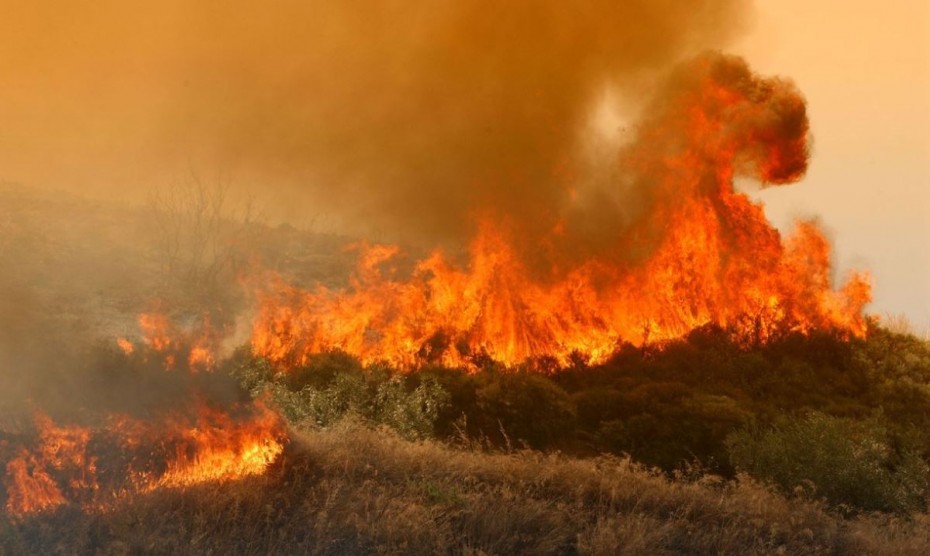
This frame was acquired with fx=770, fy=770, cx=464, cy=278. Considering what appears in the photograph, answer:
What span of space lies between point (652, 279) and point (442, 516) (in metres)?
12.8

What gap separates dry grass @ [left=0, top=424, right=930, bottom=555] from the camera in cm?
757

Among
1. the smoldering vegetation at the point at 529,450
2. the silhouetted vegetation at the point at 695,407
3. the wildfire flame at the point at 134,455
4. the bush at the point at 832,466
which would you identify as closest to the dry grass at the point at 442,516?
the smoldering vegetation at the point at 529,450

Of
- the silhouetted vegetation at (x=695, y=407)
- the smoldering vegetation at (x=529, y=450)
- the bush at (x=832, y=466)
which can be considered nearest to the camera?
the smoldering vegetation at (x=529, y=450)

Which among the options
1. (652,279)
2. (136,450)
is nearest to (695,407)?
(652,279)

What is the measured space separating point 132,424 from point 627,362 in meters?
11.8

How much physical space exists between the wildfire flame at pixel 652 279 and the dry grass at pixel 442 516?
7.66 metres

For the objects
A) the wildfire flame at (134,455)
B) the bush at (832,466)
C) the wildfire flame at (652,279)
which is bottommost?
the wildfire flame at (134,455)

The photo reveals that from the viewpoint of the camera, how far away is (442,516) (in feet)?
26.6

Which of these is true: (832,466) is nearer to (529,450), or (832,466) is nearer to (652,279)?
(529,450)

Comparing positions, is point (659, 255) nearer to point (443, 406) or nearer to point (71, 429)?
point (443, 406)

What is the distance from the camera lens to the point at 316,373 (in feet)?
54.0

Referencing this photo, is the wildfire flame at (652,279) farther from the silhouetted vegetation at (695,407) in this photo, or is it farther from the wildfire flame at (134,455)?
the wildfire flame at (134,455)

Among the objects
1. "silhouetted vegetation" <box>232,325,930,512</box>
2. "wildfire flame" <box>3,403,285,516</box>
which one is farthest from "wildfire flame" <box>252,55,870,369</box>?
"wildfire flame" <box>3,403,285,516</box>

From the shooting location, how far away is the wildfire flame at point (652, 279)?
18.3 meters
